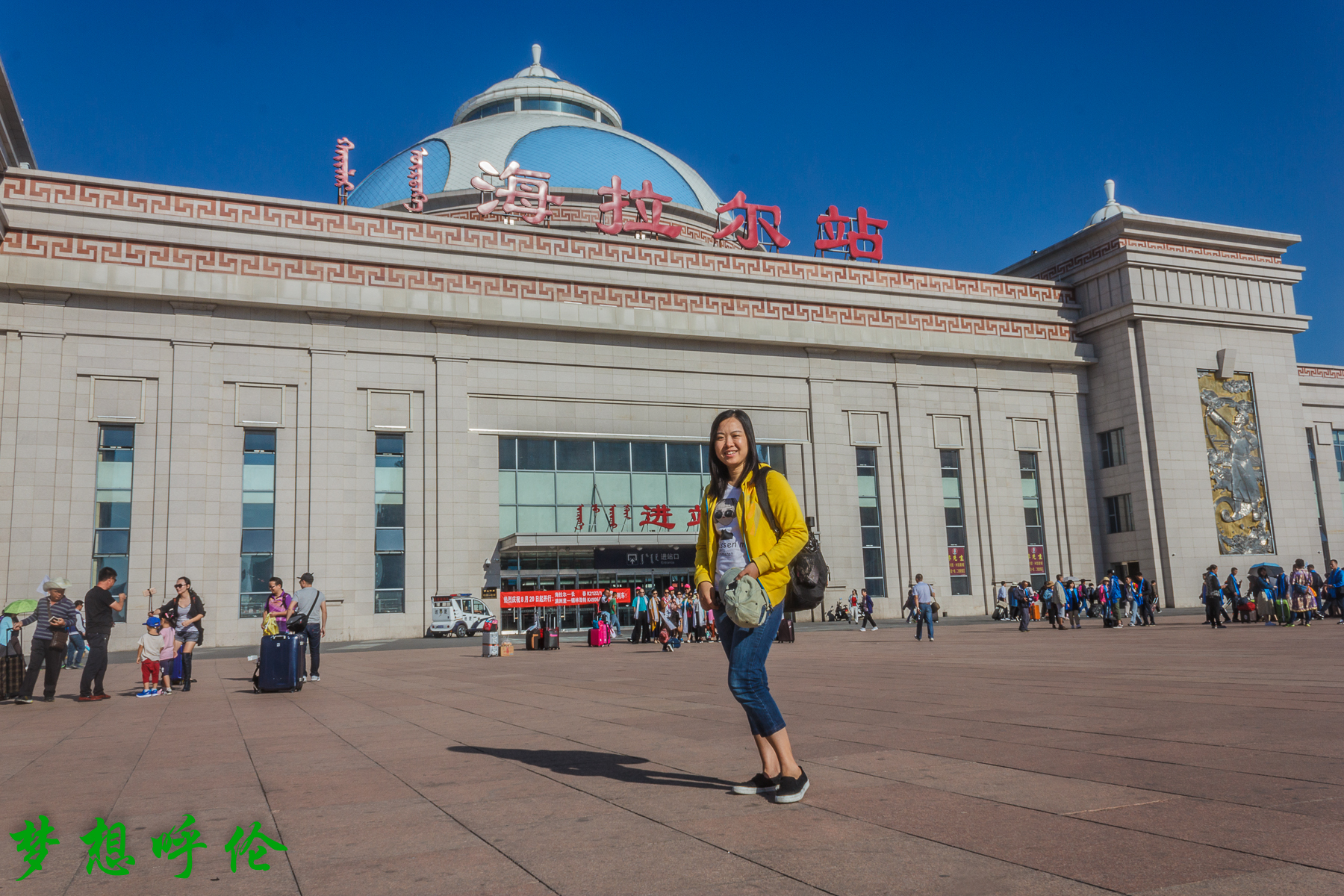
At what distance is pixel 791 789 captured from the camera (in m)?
4.97

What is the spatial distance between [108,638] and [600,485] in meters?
24.0

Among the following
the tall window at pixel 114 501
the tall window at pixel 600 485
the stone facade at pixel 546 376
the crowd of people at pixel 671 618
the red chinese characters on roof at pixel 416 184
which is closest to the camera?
the crowd of people at pixel 671 618

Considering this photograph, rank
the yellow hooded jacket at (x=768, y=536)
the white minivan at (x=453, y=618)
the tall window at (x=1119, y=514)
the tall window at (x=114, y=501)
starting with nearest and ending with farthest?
the yellow hooded jacket at (x=768, y=536) → the tall window at (x=114, y=501) → the white minivan at (x=453, y=618) → the tall window at (x=1119, y=514)

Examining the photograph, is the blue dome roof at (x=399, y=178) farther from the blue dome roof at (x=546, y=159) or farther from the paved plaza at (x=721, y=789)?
the paved plaza at (x=721, y=789)

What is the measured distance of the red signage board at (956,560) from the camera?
41.2 m

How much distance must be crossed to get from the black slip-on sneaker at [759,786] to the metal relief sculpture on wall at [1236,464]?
43342 millimetres

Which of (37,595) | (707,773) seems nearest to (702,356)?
(37,595)

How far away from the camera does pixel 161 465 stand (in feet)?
102

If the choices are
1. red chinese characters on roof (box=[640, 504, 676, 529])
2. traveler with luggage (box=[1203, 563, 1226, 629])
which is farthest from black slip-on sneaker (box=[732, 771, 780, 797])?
red chinese characters on roof (box=[640, 504, 676, 529])

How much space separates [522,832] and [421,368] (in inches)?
1264

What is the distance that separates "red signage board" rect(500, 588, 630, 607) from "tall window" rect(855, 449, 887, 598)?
33.7 ft

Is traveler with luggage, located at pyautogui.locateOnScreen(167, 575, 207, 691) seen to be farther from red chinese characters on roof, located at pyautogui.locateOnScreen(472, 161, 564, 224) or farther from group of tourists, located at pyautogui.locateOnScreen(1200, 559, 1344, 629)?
red chinese characters on roof, located at pyautogui.locateOnScreen(472, 161, 564, 224)

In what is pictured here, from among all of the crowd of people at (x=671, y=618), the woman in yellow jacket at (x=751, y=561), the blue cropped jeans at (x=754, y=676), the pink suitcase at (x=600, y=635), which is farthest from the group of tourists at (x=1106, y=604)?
the blue cropped jeans at (x=754, y=676)

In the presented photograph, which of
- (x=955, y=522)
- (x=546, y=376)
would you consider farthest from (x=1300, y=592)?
(x=546, y=376)
